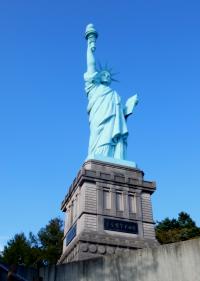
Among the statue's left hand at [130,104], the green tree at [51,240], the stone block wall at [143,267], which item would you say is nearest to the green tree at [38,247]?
the green tree at [51,240]

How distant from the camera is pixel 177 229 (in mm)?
32531

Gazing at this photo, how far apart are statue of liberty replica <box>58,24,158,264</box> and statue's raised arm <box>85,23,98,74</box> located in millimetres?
80

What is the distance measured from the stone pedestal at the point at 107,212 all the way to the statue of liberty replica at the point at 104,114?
1650 millimetres

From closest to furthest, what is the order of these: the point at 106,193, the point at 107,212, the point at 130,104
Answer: the point at 107,212
the point at 106,193
the point at 130,104

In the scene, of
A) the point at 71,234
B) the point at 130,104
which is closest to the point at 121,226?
the point at 71,234

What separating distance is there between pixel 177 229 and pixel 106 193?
38.5ft

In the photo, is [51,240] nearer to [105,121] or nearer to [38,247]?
[38,247]

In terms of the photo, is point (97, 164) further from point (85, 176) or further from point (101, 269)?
point (101, 269)

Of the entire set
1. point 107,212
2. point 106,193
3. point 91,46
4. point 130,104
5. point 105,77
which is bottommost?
point 107,212

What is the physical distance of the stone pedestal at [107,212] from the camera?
21375 mm

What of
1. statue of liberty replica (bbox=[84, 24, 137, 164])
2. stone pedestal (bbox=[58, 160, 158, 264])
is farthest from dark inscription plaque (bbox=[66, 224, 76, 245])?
statue of liberty replica (bbox=[84, 24, 137, 164])

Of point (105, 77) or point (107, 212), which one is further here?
point (105, 77)

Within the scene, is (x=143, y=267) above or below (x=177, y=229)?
below

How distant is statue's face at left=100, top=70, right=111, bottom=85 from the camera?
29250 millimetres
